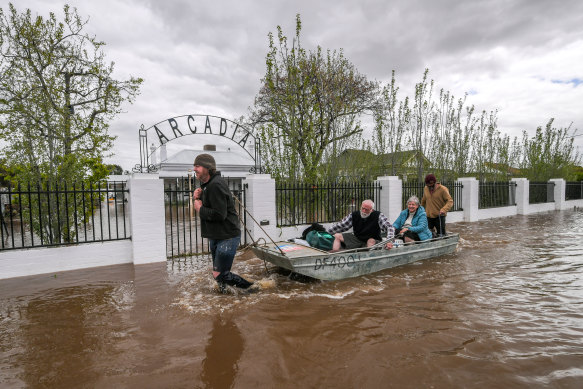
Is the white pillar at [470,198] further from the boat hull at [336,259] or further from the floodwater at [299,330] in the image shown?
the boat hull at [336,259]

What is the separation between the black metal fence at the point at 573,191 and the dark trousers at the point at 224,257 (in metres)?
26.0

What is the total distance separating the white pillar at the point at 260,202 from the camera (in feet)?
28.7

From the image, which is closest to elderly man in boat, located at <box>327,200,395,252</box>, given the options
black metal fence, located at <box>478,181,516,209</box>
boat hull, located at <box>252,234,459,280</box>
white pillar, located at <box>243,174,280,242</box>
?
boat hull, located at <box>252,234,459,280</box>

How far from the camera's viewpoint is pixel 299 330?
3883 millimetres

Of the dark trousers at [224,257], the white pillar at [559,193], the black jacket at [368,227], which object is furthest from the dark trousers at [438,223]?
the white pillar at [559,193]

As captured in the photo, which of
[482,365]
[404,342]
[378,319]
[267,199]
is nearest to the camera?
[482,365]

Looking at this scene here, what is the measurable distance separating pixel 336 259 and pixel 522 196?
17032 mm

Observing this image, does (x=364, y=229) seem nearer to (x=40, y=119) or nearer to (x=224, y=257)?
(x=224, y=257)

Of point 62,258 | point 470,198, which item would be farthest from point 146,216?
point 470,198

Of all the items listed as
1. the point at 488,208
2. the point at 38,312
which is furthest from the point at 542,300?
the point at 488,208

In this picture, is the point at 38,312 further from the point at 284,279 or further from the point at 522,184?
the point at 522,184

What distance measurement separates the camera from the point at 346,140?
500 inches

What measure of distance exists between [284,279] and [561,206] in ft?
74.0

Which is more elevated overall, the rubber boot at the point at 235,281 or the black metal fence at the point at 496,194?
the black metal fence at the point at 496,194
